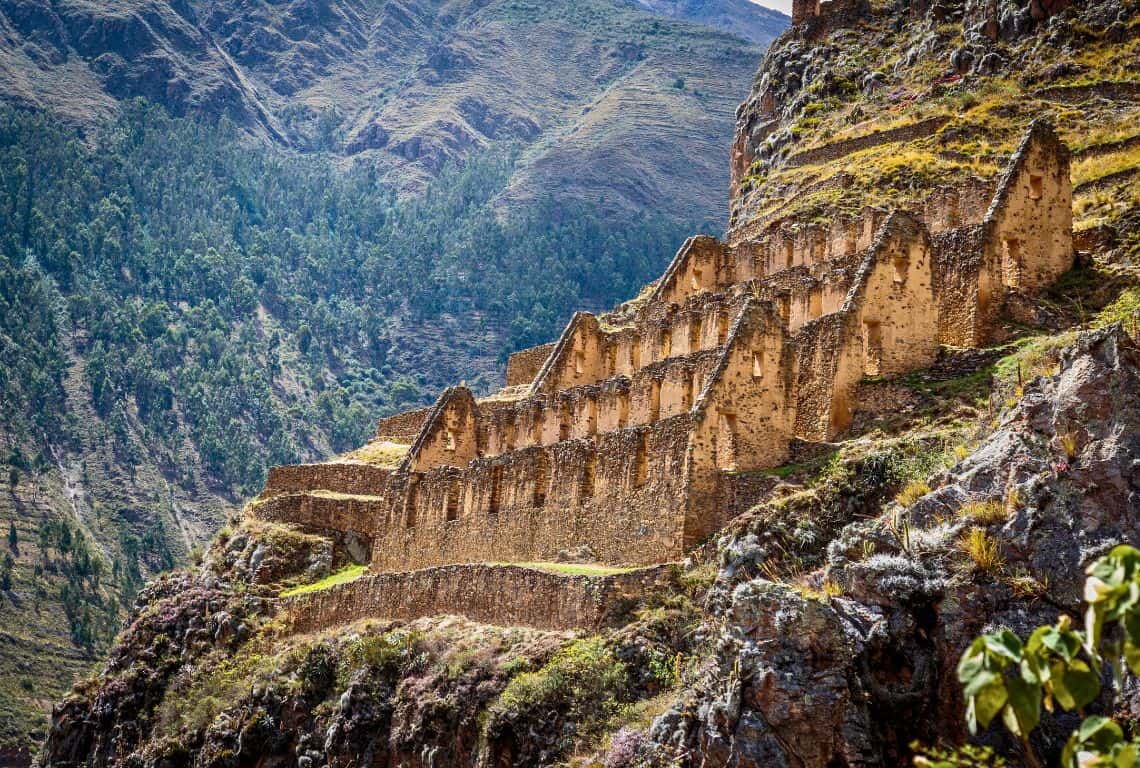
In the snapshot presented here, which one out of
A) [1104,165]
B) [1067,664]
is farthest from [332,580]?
[1067,664]

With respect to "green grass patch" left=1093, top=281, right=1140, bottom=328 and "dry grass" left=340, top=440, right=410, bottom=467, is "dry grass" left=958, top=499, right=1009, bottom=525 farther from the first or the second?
"dry grass" left=340, top=440, right=410, bottom=467

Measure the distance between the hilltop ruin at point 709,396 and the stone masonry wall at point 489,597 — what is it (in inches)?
16.3

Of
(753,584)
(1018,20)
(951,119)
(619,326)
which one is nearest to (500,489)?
(619,326)

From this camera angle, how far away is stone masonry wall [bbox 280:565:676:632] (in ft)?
109

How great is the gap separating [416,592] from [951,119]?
31.3 metres

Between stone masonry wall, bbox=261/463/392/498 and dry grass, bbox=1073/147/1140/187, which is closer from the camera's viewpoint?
dry grass, bbox=1073/147/1140/187

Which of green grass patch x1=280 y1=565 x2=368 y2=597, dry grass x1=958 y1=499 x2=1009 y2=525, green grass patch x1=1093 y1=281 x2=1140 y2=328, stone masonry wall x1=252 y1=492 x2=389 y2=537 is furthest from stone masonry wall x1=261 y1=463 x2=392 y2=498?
dry grass x1=958 y1=499 x2=1009 y2=525

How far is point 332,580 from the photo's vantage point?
4934 cm

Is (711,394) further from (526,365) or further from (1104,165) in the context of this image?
(526,365)

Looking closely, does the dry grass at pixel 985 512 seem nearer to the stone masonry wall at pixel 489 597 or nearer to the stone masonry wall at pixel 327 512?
the stone masonry wall at pixel 489 597

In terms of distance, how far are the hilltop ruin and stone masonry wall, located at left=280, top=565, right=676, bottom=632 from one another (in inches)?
16.3

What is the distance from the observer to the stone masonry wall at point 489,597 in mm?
33094

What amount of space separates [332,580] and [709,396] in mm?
17468

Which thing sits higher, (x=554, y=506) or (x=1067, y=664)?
(x=1067, y=664)
